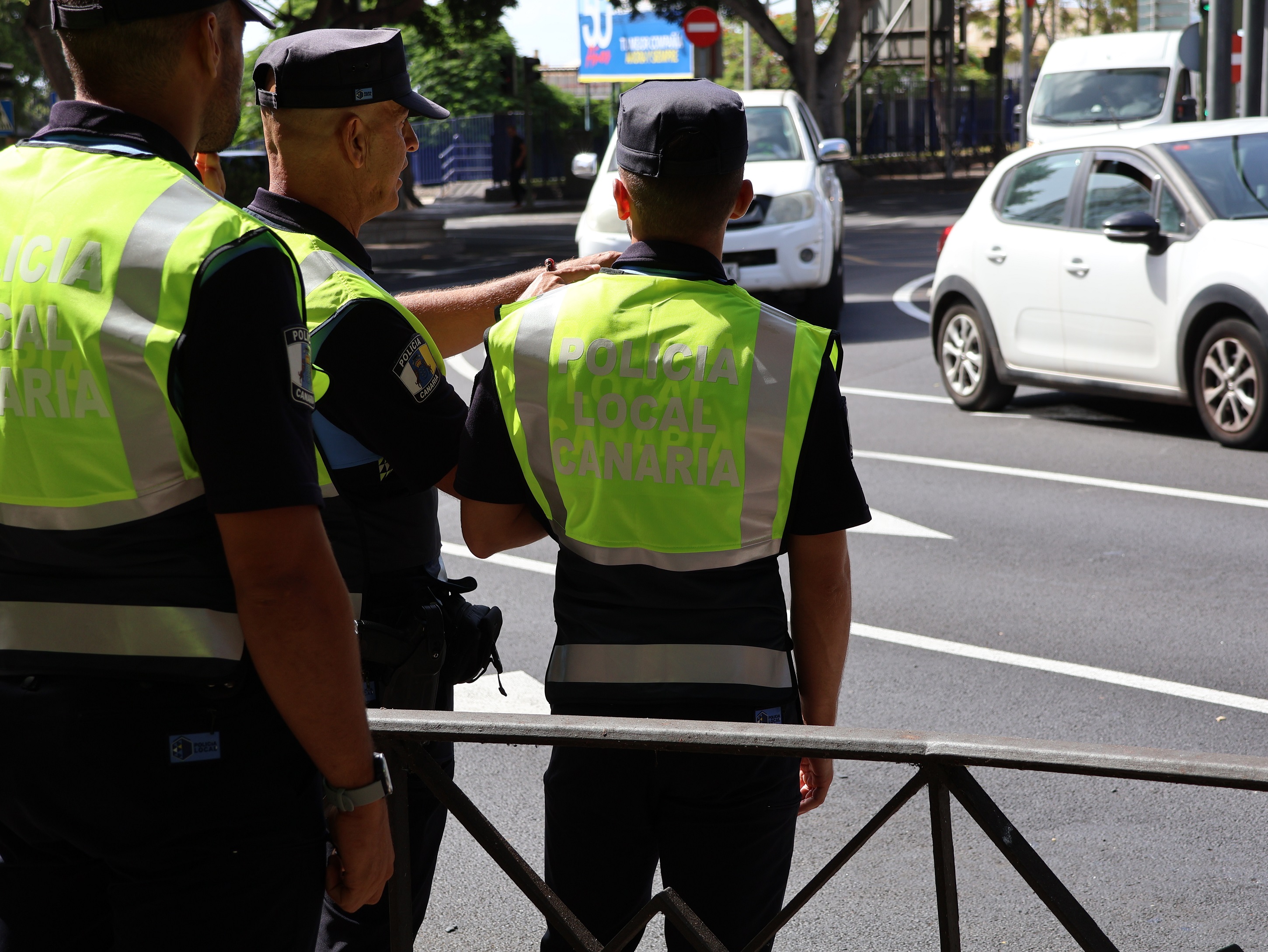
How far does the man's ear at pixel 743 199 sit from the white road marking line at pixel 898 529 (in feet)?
14.2

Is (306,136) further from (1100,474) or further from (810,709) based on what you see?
(1100,474)

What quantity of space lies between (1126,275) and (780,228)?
4.02 m

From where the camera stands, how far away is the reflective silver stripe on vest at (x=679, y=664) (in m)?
2.21

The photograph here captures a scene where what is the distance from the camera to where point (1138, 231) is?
7.99 meters

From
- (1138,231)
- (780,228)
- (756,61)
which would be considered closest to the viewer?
(1138,231)

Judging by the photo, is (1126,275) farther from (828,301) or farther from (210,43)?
(210,43)

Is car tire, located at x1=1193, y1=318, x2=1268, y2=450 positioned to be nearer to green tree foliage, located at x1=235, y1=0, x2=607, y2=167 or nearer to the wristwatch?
the wristwatch

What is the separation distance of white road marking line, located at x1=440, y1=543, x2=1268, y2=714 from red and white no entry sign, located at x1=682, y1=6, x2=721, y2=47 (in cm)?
1596

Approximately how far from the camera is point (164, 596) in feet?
5.49

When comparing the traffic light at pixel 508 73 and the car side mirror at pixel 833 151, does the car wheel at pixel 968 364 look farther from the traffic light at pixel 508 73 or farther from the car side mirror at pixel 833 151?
the traffic light at pixel 508 73

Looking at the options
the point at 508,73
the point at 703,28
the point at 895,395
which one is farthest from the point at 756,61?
the point at 895,395

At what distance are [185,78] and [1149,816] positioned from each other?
3.23 m

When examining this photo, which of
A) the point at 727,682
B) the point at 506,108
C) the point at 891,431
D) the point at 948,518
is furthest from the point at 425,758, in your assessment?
the point at 506,108

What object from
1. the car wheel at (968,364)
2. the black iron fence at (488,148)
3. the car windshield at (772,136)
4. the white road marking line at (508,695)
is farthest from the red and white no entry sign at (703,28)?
the black iron fence at (488,148)
